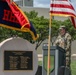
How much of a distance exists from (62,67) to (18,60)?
4.66 feet

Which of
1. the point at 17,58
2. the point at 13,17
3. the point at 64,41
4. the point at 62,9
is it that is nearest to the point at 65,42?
the point at 64,41

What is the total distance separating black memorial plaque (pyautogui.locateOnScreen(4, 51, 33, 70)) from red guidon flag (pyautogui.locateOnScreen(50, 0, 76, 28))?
149cm

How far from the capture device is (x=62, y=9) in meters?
11.5

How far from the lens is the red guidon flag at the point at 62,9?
37.8 feet

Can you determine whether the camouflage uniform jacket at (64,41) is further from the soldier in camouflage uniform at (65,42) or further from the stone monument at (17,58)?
the stone monument at (17,58)

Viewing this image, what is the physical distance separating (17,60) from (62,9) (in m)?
1.97

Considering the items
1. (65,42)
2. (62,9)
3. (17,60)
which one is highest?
(62,9)

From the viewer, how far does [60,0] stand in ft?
38.1

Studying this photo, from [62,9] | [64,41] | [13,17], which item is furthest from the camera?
[64,41]

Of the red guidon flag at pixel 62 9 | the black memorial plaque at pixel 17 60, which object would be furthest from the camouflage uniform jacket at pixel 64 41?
the black memorial plaque at pixel 17 60

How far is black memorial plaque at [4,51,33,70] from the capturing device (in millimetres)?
11562

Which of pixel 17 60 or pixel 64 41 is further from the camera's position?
pixel 64 41

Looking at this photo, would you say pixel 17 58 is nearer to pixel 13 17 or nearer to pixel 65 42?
pixel 13 17

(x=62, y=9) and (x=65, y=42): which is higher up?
(x=62, y=9)
